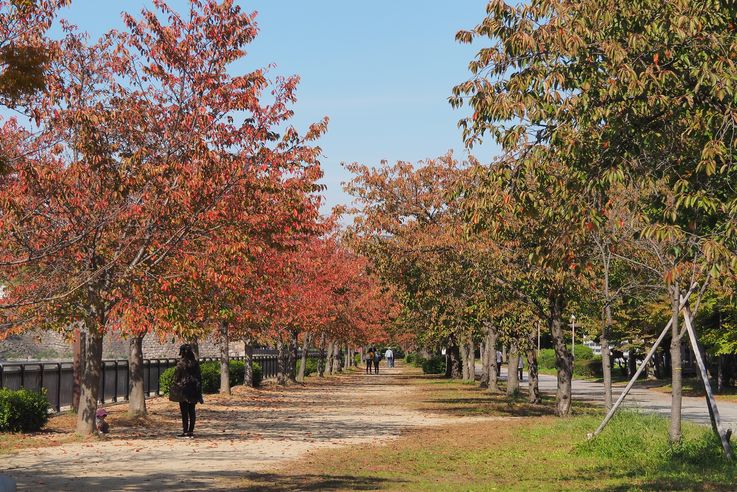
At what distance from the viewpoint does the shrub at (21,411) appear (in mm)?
18672

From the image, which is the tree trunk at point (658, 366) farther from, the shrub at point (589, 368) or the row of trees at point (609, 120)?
the row of trees at point (609, 120)

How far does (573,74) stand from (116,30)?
12.3 meters

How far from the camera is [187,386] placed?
18188mm

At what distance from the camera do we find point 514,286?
25.2 metres

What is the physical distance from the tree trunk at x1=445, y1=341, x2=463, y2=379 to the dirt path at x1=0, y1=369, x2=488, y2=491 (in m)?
27.1

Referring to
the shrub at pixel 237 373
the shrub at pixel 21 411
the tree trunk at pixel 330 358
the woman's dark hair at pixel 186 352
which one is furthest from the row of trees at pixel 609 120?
the tree trunk at pixel 330 358

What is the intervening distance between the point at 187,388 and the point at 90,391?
75.9 inches

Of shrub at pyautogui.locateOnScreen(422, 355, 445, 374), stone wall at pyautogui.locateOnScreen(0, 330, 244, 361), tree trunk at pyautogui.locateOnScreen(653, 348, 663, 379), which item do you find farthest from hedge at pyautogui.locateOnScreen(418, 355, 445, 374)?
A: tree trunk at pyautogui.locateOnScreen(653, 348, 663, 379)

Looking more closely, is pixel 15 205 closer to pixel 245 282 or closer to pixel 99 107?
pixel 99 107

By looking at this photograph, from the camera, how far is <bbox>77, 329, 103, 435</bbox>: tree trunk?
60.6 ft

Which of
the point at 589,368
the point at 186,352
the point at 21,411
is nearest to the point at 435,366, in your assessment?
the point at 589,368

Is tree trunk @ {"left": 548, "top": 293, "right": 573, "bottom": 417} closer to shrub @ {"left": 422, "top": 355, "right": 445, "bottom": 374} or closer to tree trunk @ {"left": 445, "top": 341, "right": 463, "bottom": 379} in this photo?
tree trunk @ {"left": 445, "top": 341, "right": 463, "bottom": 379}

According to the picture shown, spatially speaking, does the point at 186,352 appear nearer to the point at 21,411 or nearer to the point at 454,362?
the point at 21,411

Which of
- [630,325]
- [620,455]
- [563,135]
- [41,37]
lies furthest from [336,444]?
[630,325]
